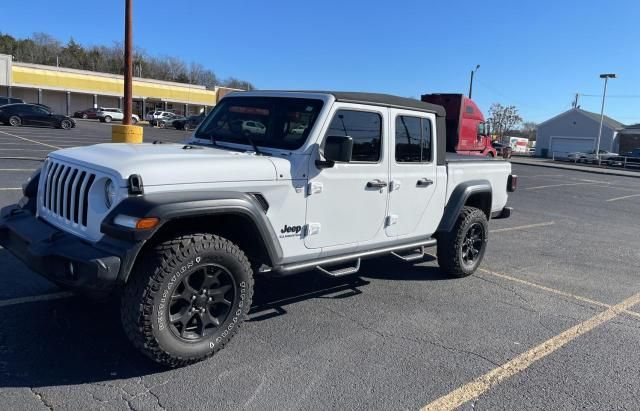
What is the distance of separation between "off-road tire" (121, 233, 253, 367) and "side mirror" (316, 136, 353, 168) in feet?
3.46

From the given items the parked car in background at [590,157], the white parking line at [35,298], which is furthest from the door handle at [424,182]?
the parked car in background at [590,157]

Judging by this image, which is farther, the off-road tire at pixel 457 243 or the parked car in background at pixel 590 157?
the parked car in background at pixel 590 157

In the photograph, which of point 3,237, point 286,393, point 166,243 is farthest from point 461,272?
point 3,237

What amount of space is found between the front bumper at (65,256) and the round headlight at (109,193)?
0.29 m

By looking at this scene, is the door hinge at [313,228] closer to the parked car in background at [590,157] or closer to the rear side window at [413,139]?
the rear side window at [413,139]

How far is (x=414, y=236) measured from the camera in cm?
530

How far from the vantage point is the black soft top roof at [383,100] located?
4512 millimetres

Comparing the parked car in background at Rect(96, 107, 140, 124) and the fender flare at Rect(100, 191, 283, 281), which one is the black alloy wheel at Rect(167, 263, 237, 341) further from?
the parked car in background at Rect(96, 107, 140, 124)

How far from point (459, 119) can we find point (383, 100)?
1748cm

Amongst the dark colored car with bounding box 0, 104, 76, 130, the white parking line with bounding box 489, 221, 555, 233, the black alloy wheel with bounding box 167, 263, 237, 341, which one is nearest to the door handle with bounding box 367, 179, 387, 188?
the black alloy wheel with bounding box 167, 263, 237, 341

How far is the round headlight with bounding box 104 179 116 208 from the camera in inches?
130

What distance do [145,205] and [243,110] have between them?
1888 mm

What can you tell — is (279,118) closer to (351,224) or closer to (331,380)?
(351,224)

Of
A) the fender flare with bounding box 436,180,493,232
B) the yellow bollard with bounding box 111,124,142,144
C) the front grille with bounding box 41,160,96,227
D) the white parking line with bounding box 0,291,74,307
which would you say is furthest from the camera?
the yellow bollard with bounding box 111,124,142,144
